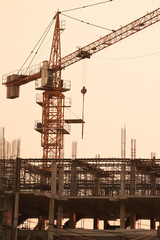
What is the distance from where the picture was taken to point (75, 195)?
6525 cm

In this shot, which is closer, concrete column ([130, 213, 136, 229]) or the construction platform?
the construction platform

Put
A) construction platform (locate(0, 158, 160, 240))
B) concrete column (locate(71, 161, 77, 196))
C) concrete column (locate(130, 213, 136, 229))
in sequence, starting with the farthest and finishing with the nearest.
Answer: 1. concrete column (locate(130, 213, 136, 229))
2. concrete column (locate(71, 161, 77, 196))
3. construction platform (locate(0, 158, 160, 240))

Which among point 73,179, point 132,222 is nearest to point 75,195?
point 73,179

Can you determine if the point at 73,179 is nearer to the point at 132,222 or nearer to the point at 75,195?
the point at 75,195

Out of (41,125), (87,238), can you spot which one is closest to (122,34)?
(41,125)

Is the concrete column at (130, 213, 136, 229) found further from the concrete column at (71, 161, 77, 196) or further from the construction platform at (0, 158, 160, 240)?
the concrete column at (71, 161, 77, 196)

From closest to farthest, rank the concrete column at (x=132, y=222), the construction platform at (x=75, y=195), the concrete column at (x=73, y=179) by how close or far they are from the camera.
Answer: the construction platform at (x=75, y=195)
the concrete column at (x=73, y=179)
the concrete column at (x=132, y=222)

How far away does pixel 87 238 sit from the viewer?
2295 inches

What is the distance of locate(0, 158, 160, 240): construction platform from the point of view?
2359 inches

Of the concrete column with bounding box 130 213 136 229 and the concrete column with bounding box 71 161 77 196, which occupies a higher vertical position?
the concrete column with bounding box 71 161 77 196

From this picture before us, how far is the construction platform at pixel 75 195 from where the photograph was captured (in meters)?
59.9

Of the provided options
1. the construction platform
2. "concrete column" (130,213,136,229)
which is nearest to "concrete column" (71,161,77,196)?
the construction platform

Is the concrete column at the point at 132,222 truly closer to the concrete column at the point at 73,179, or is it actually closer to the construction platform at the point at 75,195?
the construction platform at the point at 75,195

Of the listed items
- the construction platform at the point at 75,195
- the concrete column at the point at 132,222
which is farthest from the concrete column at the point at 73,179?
the concrete column at the point at 132,222
